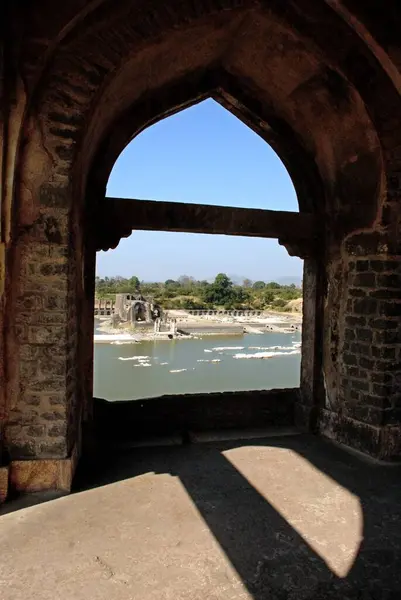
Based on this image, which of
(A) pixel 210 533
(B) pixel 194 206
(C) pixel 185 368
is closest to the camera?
(A) pixel 210 533

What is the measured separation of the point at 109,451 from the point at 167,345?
72.7ft

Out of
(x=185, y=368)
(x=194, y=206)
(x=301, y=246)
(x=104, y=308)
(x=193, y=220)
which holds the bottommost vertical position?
(x=185, y=368)

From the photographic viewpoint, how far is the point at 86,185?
3781mm

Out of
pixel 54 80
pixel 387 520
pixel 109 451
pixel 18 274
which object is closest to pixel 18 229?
pixel 18 274

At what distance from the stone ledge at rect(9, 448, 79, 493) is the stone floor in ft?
0.42

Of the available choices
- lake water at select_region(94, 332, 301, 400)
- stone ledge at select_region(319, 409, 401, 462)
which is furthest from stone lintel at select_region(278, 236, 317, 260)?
lake water at select_region(94, 332, 301, 400)

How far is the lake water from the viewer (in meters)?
15.9

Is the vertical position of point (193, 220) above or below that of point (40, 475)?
above

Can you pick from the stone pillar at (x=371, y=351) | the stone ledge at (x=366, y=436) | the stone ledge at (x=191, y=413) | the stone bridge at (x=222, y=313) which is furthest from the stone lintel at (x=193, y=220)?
the stone bridge at (x=222, y=313)

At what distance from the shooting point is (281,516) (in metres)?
2.85

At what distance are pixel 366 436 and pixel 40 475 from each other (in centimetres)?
259

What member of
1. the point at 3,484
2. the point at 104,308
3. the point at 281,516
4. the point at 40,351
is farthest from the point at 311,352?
the point at 104,308

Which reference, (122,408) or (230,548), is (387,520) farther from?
(122,408)

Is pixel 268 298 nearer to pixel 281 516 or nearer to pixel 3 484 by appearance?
pixel 281 516
